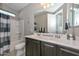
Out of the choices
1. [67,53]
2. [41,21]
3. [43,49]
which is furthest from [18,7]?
[67,53]

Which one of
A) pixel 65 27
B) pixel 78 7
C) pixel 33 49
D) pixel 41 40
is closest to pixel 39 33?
pixel 41 40

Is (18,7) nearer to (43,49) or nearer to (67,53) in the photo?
(43,49)

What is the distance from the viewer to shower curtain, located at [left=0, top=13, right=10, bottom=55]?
184 centimetres

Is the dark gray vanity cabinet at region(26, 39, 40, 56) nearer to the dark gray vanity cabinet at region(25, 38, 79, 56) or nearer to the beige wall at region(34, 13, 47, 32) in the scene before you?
the dark gray vanity cabinet at region(25, 38, 79, 56)

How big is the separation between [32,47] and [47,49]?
0.28 m

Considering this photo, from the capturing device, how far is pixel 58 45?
1.67m

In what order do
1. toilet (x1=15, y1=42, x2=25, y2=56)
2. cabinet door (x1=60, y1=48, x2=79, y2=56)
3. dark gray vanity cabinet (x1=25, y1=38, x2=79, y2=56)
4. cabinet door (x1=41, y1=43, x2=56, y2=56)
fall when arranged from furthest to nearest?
1. toilet (x1=15, y1=42, x2=25, y2=56)
2. cabinet door (x1=41, y1=43, x2=56, y2=56)
3. dark gray vanity cabinet (x1=25, y1=38, x2=79, y2=56)
4. cabinet door (x1=60, y1=48, x2=79, y2=56)

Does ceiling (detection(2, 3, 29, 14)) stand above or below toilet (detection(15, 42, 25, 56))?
above

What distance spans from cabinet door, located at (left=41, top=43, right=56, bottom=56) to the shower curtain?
1.89 ft

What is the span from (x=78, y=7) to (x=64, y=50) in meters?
0.72

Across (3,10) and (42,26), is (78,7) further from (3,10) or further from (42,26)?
(3,10)

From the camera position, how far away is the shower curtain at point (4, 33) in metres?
1.84

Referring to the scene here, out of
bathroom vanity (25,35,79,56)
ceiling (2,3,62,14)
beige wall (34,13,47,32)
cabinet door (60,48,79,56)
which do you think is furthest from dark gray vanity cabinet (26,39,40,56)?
ceiling (2,3,62,14)

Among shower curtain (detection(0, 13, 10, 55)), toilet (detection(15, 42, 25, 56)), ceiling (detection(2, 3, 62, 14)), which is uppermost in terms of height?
ceiling (detection(2, 3, 62, 14))
